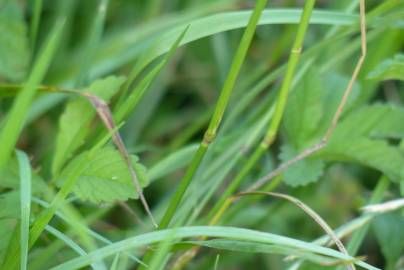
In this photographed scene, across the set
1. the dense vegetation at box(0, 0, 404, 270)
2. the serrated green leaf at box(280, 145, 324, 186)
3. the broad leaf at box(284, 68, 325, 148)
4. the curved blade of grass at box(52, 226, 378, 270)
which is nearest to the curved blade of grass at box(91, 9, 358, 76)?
the dense vegetation at box(0, 0, 404, 270)

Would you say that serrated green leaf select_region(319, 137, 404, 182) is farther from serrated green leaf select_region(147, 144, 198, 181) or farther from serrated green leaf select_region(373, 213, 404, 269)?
serrated green leaf select_region(147, 144, 198, 181)

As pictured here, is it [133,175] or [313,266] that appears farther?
[313,266]

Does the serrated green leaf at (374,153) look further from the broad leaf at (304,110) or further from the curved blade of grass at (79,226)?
the curved blade of grass at (79,226)

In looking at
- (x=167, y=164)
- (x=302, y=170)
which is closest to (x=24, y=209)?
(x=167, y=164)

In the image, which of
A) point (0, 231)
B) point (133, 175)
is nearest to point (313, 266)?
point (133, 175)

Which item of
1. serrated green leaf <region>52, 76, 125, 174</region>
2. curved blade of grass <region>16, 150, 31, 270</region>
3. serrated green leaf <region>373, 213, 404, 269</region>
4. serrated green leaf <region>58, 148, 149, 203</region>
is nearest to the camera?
curved blade of grass <region>16, 150, 31, 270</region>

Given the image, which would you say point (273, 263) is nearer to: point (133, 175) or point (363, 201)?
point (363, 201)

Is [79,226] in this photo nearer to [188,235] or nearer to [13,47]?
[188,235]
